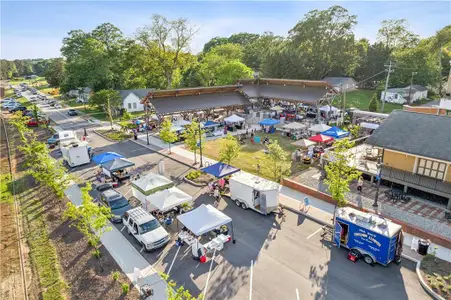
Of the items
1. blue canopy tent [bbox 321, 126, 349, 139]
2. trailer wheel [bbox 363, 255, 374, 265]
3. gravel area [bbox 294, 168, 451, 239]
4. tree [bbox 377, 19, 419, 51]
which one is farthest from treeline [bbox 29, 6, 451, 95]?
trailer wheel [bbox 363, 255, 374, 265]

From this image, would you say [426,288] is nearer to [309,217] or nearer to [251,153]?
[309,217]

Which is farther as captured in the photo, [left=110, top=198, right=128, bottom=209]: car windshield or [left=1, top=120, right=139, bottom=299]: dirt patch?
[left=110, top=198, right=128, bottom=209]: car windshield

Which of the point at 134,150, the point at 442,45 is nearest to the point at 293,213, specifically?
the point at 134,150

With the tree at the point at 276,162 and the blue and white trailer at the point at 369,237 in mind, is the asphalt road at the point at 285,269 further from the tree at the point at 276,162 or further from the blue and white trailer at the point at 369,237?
the tree at the point at 276,162

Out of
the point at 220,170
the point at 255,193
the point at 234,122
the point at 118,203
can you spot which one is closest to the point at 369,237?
the point at 255,193

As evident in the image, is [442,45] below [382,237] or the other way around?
the other way around

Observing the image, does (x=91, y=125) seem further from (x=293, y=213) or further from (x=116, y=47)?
(x=293, y=213)

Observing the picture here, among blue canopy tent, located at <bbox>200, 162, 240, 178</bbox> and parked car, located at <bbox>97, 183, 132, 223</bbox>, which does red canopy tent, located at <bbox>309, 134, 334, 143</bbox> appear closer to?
blue canopy tent, located at <bbox>200, 162, 240, 178</bbox>
